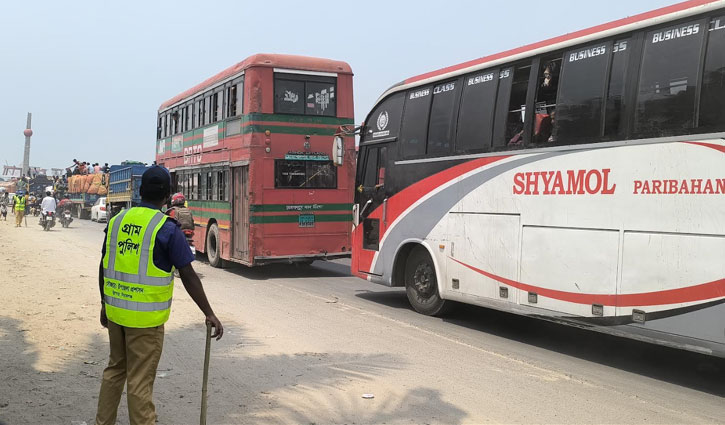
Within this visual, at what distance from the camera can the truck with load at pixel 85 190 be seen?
36844mm

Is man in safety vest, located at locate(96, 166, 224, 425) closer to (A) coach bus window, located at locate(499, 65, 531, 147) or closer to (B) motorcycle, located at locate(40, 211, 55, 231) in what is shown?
(A) coach bus window, located at locate(499, 65, 531, 147)

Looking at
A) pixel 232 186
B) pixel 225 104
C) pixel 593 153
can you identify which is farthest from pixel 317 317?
pixel 225 104

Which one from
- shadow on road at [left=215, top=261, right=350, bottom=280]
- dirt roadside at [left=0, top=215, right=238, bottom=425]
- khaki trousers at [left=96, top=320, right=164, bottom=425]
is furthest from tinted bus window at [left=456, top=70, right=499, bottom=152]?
shadow on road at [left=215, top=261, right=350, bottom=280]

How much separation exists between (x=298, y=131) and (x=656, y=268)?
28.7 ft

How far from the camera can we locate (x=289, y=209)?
13.2 metres

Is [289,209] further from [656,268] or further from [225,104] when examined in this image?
[656,268]

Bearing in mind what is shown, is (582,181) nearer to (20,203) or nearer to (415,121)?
(415,121)

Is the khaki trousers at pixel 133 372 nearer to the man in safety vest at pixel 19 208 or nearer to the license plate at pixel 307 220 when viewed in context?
the license plate at pixel 307 220

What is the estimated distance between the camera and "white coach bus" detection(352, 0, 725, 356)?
5.56 meters

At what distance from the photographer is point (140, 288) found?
3652 mm

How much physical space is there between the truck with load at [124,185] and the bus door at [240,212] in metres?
12.1

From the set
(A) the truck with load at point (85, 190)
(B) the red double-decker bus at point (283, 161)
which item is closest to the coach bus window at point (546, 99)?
(B) the red double-decker bus at point (283, 161)

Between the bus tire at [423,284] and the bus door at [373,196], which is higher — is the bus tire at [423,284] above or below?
below

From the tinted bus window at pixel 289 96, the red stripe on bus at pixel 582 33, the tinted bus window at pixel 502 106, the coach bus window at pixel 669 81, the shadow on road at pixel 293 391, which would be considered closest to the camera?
the shadow on road at pixel 293 391
